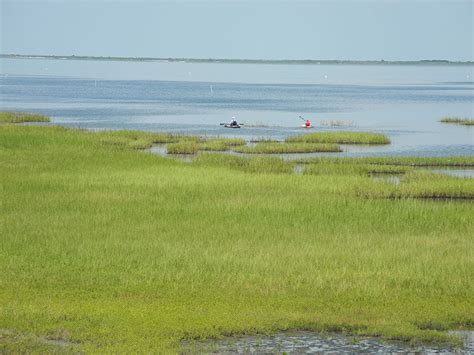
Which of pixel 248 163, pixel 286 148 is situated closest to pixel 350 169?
pixel 248 163

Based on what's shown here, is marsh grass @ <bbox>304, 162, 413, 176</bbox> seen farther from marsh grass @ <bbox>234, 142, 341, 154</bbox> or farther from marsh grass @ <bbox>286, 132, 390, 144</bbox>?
marsh grass @ <bbox>286, 132, 390, 144</bbox>

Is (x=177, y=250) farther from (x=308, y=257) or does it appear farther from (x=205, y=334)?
(x=205, y=334)

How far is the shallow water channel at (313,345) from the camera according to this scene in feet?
43.7

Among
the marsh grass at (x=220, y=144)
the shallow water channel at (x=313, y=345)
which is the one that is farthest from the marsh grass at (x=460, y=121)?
the shallow water channel at (x=313, y=345)

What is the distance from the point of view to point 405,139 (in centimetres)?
5816

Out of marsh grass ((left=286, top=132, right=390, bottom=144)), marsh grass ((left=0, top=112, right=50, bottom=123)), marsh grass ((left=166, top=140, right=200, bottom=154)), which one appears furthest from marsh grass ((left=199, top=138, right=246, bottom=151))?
marsh grass ((left=0, top=112, right=50, bottom=123))

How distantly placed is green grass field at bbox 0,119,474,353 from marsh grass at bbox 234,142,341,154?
13044 mm

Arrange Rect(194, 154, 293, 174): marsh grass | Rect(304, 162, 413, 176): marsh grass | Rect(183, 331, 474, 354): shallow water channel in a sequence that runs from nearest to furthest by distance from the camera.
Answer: Rect(183, 331, 474, 354): shallow water channel, Rect(304, 162, 413, 176): marsh grass, Rect(194, 154, 293, 174): marsh grass

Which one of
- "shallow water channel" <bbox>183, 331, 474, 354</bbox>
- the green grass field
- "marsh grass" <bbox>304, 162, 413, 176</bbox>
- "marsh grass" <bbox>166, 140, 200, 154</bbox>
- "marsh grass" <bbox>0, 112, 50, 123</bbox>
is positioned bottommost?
"shallow water channel" <bbox>183, 331, 474, 354</bbox>

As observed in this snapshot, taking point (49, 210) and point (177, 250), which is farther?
point (49, 210)

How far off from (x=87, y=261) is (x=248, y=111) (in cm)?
6893

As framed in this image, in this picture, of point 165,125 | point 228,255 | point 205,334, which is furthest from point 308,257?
point 165,125

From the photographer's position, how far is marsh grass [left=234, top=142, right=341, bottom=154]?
45812 mm

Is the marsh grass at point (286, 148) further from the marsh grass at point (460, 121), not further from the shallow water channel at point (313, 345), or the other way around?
the shallow water channel at point (313, 345)
